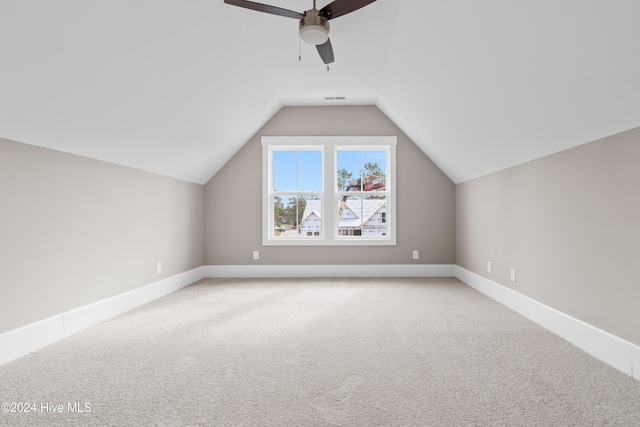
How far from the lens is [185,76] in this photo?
9.09 feet

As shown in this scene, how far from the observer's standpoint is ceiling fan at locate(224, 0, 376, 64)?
6.89 feet

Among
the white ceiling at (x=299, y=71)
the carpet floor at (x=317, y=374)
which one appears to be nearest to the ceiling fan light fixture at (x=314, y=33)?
the white ceiling at (x=299, y=71)

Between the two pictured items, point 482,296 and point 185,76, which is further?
point 482,296

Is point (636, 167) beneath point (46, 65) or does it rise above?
beneath

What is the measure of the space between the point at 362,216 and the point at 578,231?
119 inches

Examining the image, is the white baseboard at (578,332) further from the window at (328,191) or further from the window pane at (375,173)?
the window pane at (375,173)

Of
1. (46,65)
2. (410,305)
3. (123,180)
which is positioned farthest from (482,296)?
(46,65)

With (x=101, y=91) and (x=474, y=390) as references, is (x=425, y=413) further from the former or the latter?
(x=101, y=91)

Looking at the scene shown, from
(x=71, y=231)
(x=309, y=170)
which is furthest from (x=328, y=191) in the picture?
(x=71, y=231)

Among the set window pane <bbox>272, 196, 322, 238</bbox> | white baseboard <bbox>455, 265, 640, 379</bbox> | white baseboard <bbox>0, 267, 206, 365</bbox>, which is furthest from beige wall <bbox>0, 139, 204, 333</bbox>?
white baseboard <bbox>455, 265, 640, 379</bbox>

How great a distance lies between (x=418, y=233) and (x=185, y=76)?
3.77 metres

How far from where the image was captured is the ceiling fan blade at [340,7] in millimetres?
2114

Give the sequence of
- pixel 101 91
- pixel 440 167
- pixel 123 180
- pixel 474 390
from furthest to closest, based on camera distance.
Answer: pixel 440 167 → pixel 123 180 → pixel 101 91 → pixel 474 390

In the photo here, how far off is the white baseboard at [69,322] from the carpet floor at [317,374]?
85mm
